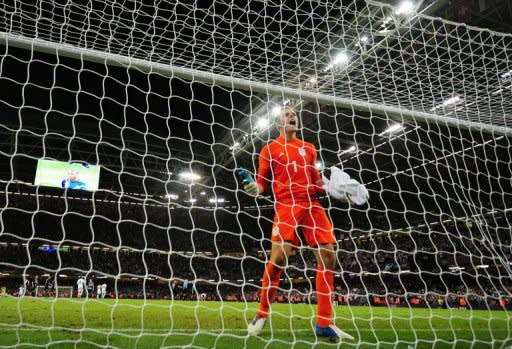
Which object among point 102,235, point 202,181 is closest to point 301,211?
point 202,181

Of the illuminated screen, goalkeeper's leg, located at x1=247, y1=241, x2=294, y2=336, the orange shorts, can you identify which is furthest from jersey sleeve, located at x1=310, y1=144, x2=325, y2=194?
the illuminated screen

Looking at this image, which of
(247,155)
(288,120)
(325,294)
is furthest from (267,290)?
(247,155)

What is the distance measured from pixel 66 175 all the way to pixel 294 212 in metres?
14.9

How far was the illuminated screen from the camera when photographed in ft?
48.5

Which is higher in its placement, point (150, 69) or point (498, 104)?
point (498, 104)

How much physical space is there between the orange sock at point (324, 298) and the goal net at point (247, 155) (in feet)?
0.24

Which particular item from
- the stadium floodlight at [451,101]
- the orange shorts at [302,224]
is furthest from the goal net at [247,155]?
the orange shorts at [302,224]

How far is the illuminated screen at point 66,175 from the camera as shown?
582 inches

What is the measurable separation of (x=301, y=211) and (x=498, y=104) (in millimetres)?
3841

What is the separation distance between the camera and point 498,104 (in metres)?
5.18

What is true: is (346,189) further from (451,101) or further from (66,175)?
(66,175)

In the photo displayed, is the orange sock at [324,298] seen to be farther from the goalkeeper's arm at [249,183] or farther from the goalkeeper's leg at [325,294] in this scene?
the goalkeeper's arm at [249,183]

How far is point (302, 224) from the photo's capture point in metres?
2.98

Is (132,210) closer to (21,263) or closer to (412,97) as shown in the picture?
(21,263)
